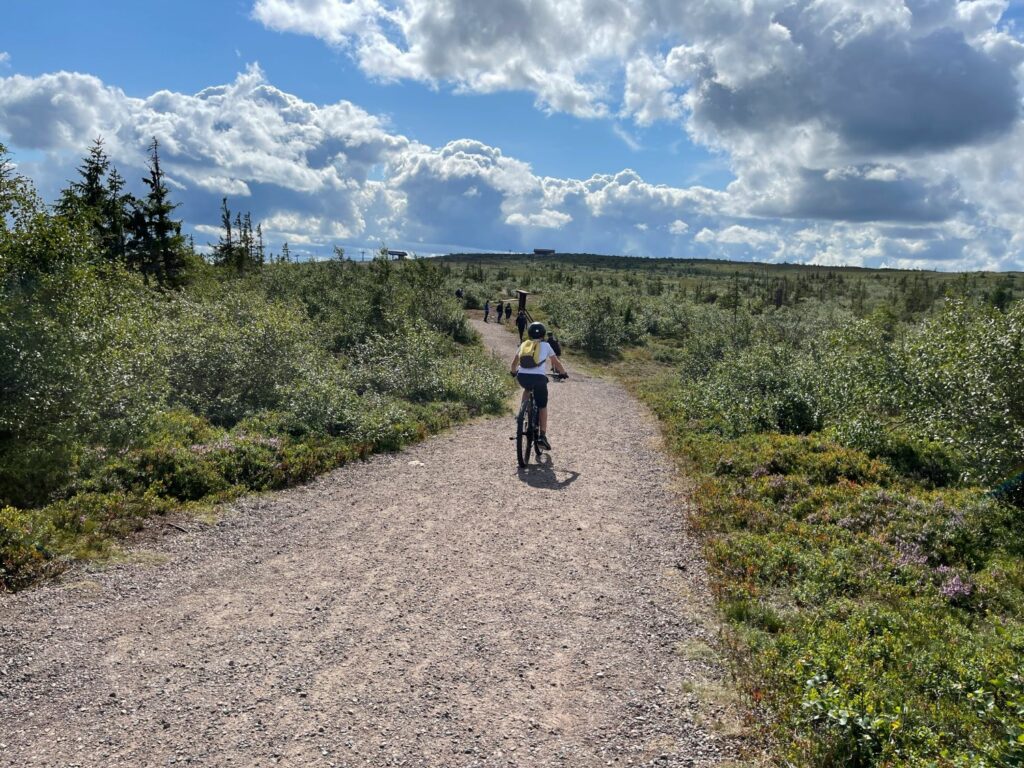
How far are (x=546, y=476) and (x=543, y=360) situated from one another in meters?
2.14

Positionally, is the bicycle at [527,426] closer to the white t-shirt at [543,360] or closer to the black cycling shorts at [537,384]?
the black cycling shorts at [537,384]

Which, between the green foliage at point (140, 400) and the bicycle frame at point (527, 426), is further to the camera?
the bicycle frame at point (527, 426)

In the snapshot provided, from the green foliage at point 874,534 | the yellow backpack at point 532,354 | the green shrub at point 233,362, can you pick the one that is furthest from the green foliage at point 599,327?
the yellow backpack at point 532,354

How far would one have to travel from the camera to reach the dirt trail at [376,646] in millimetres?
4434

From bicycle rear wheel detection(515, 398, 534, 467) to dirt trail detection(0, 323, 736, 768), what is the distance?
2.11 metres

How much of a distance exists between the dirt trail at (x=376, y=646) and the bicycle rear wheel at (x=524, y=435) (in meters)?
2.11

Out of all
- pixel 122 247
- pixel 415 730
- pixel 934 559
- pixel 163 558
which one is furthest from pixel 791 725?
pixel 122 247

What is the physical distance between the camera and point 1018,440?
28.7 ft

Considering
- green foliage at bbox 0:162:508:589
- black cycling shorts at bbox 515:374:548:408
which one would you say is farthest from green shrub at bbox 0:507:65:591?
black cycling shorts at bbox 515:374:548:408

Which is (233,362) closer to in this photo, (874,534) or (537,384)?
(537,384)

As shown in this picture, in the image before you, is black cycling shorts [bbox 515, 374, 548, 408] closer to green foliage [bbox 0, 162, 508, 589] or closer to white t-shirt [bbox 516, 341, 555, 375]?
white t-shirt [bbox 516, 341, 555, 375]

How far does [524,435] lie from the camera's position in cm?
1170

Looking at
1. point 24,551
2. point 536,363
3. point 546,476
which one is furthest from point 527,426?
point 24,551

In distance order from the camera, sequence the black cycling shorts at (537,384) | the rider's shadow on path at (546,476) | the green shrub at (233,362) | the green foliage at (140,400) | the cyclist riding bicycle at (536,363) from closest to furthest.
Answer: the green foliage at (140,400) → the rider's shadow on path at (546,476) → the cyclist riding bicycle at (536,363) → the black cycling shorts at (537,384) → the green shrub at (233,362)
